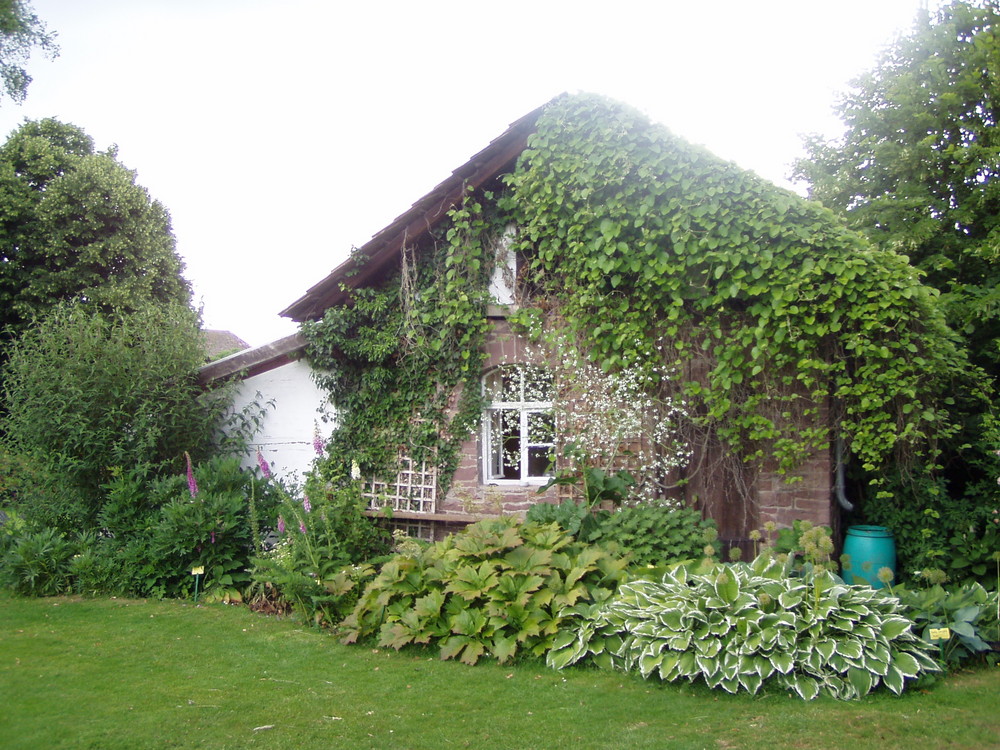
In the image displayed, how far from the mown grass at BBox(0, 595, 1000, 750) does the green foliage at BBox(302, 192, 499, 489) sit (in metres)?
2.89

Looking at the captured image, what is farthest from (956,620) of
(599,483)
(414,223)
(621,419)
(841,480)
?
(414,223)

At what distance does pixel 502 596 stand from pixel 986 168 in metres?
7.65

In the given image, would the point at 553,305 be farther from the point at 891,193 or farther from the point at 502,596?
the point at 891,193

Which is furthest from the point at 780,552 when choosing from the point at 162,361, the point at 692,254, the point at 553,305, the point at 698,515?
the point at 162,361

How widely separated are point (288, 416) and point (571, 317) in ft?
12.2

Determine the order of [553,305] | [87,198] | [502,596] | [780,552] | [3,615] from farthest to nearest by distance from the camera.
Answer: [87,198], [553,305], [3,615], [780,552], [502,596]

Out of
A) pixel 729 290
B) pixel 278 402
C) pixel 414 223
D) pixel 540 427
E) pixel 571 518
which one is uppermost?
pixel 414 223

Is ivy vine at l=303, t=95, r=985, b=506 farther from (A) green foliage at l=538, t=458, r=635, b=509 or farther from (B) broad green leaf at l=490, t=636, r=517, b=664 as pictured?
(B) broad green leaf at l=490, t=636, r=517, b=664

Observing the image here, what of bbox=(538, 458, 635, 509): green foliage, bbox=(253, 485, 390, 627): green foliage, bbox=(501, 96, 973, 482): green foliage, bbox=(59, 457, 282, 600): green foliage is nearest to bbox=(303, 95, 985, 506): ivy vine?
bbox=(501, 96, 973, 482): green foliage

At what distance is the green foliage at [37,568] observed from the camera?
27.0 feet

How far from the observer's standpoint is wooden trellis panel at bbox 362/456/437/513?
8703 mm

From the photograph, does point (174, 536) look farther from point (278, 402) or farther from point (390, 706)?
point (390, 706)

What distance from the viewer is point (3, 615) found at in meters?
7.38

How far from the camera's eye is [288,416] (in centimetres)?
938
